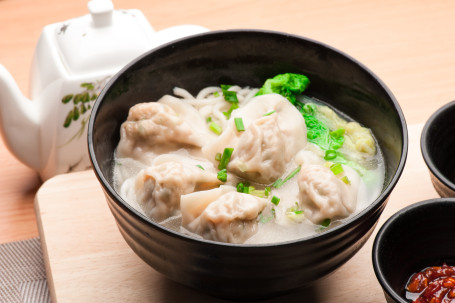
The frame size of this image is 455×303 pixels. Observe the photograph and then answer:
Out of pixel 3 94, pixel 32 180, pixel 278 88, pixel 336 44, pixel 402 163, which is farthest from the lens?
pixel 336 44

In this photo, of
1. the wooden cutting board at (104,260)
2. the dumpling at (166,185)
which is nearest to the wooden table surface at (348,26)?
the wooden cutting board at (104,260)

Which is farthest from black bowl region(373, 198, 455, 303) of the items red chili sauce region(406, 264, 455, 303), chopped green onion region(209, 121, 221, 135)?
chopped green onion region(209, 121, 221, 135)

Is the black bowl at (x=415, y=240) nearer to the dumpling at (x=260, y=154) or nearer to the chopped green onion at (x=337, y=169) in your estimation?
the chopped green onion at (x=337, y=169)

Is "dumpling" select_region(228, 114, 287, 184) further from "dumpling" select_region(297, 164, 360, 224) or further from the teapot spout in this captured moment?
the teapot spout

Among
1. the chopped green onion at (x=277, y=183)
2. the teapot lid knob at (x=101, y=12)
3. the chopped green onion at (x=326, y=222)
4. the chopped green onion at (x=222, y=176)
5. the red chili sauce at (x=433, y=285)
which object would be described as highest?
the teapot lid knob at (x=101, y=12)

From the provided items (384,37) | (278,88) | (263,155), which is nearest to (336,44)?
(384,37)

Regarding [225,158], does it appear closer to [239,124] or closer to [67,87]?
[239,124]

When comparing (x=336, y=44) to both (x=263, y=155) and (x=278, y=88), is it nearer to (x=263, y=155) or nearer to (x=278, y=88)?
(x=278, y=88)

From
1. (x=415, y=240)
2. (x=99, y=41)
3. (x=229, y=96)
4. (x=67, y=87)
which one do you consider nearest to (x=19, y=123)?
(x=67, y=87)
